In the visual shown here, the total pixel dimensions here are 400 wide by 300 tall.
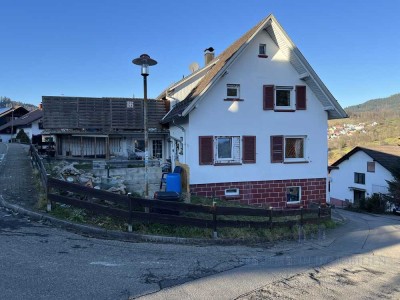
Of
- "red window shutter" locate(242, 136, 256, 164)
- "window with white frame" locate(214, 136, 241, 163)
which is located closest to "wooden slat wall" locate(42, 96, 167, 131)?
"window with white frame" locate(214, 136, 241, 163)

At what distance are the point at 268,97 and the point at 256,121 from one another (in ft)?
4.54

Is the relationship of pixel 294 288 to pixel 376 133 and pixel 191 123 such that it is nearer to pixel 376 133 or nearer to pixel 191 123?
pixel 191 123

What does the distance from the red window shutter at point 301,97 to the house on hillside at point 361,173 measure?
68.9ft

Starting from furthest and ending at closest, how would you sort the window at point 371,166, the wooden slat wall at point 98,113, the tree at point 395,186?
the window at point 371,166, the tree at point 395,186, the wooden slat wall at point 98,113

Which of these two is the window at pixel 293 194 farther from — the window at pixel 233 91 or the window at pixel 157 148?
the window at pixel 157 148

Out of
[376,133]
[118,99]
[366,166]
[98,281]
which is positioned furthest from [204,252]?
[376,133]

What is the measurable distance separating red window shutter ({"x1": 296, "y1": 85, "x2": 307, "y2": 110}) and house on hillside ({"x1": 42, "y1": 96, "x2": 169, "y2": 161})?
369 inches

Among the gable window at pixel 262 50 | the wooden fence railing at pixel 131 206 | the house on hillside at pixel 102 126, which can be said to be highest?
the gable window at pixel 262 50

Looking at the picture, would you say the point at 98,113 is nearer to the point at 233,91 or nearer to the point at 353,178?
the point at 233,91

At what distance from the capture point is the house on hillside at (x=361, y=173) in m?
35.4

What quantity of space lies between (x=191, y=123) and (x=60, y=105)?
11.5 m

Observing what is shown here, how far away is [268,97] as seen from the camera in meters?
17.3

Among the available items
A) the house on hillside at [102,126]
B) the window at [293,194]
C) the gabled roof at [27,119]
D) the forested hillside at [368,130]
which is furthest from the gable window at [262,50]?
the gabled roof at [27,119]

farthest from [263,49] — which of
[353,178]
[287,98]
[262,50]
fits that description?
[353,178]
